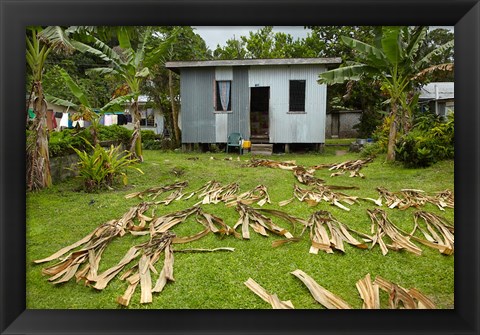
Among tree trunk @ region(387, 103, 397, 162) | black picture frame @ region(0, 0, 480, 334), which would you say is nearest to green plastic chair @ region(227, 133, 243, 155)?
tree trunk @ region(387, 103, 397, 162)

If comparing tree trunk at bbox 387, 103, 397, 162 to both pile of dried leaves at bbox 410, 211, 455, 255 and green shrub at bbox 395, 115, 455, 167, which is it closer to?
green shrub at bbox 395, 115, 455, 167

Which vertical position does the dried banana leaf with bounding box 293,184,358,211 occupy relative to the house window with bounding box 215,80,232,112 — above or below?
below

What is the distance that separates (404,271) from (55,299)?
2.13 metres

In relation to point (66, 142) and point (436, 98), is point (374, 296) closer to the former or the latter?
point (66, 142)

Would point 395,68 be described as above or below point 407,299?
above

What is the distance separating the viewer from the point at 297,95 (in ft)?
24.1

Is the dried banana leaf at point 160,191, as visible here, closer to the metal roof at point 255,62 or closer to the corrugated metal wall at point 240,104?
the corrugated metal wall at point 240,104

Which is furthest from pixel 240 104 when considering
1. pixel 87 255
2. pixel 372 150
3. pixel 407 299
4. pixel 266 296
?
pixel 407 299

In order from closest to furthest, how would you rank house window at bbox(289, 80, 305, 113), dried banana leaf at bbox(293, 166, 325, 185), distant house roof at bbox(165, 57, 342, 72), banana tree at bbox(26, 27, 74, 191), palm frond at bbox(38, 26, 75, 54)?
palm frond at bbox(38, 26, 75, 54)
banana tree at bbox(26, 27, 74, 191)
dried banana leaf at bbox(293, 166, 325, 185)
distant house roof at bbox(165, 57, 342, 72)
house window at bbox(289, 80, 305, 113)

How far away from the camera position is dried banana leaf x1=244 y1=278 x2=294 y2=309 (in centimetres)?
176

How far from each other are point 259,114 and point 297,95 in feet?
4.25

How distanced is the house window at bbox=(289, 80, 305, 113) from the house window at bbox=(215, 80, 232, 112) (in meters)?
1.36
